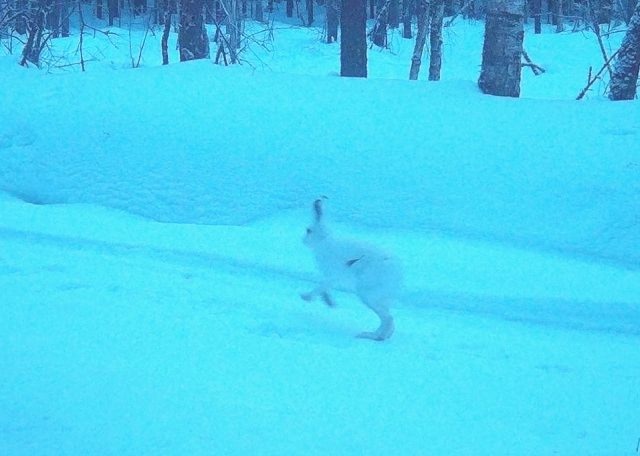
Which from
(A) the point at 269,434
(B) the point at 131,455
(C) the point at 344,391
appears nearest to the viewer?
(B) the point at 131,455

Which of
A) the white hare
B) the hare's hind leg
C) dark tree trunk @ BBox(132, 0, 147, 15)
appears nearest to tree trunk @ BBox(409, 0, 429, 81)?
the white hare

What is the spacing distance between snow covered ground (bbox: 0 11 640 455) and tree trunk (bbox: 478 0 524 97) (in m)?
0.37

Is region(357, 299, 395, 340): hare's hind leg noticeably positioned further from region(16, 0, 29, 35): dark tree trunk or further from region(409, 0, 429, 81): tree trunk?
region(409, 0, 429, 81): tree trunk

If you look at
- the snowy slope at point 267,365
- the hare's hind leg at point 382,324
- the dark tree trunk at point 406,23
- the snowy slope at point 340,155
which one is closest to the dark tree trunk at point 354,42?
the snowy slope at point 340,155

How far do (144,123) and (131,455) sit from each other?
641 cm

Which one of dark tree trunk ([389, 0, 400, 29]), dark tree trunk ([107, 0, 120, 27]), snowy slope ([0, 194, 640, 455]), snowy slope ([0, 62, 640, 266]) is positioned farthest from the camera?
dark tree trunk ([107, 0, 120, 27])

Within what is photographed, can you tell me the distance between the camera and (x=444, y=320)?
5.47 metres

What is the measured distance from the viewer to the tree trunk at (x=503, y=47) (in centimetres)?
941

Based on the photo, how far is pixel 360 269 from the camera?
4.79 m

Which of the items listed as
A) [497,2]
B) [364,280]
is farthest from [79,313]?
[497,2]

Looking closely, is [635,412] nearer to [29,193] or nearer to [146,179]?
[146,179]

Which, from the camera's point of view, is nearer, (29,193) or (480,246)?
(480,246)

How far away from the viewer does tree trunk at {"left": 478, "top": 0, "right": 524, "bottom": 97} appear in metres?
9.41

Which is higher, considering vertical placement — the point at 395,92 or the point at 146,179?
the point at 395,92
